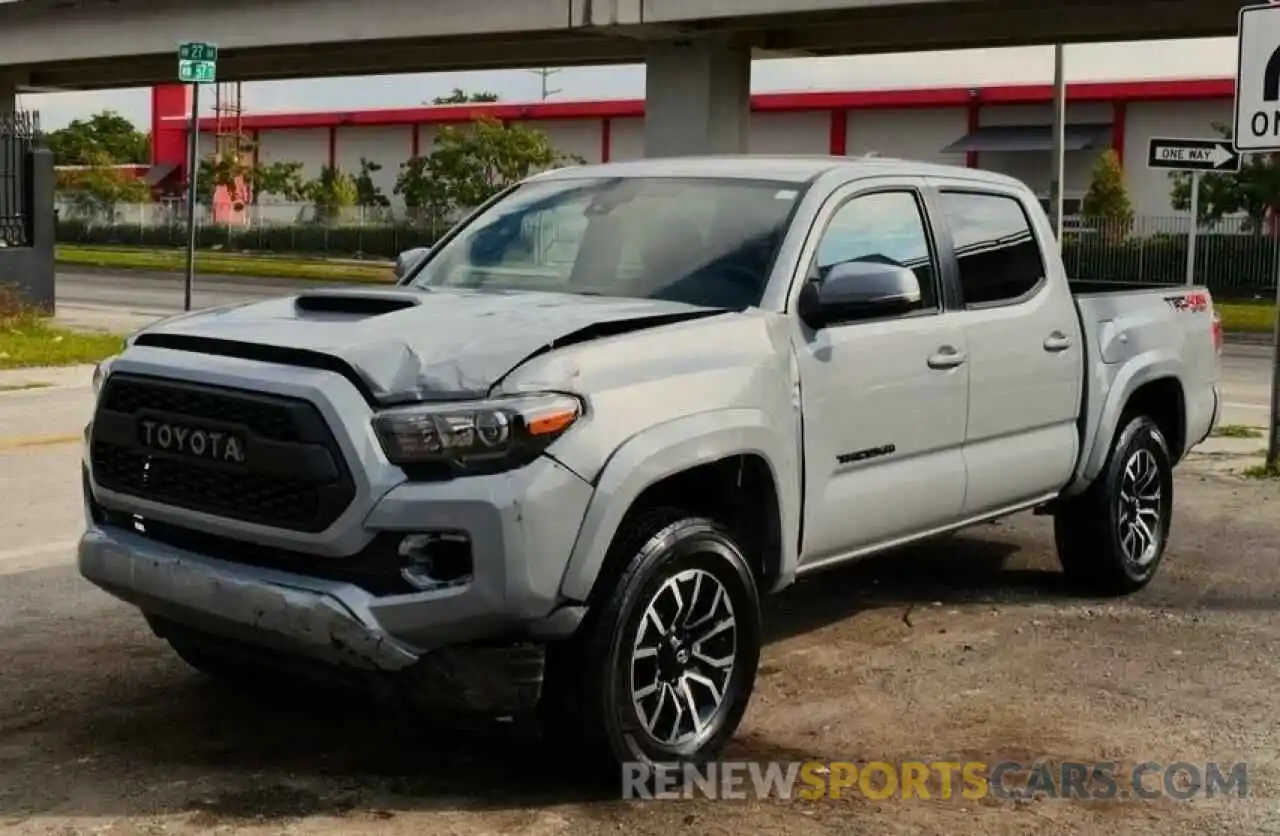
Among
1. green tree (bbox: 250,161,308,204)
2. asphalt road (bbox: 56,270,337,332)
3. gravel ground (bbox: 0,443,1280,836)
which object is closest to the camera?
gravel ground (bbox: 0,443,1280,836)

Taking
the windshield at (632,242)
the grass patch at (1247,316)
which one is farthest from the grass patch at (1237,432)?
the grass patch at (1247,316)

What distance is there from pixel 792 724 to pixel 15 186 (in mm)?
19218

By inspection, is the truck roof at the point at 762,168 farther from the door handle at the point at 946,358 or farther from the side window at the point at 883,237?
A: the door handle at the point at 946,358

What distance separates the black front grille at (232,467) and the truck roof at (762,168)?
2232mm

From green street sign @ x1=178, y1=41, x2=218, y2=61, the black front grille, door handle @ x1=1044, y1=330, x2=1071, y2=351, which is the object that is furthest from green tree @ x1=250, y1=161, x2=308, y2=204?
the black front grille

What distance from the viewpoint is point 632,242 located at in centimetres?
579

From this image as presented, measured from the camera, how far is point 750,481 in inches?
203

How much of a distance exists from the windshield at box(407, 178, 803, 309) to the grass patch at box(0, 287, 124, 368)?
10.2 m

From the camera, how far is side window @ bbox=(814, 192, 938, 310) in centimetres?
574

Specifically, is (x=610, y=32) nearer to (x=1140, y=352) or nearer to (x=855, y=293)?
(x=1140, y=352)

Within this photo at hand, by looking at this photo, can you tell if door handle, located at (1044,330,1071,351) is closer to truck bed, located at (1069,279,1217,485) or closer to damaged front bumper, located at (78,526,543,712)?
truck bed, located at (1069,279,1217,485)

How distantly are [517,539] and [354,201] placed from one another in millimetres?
66850

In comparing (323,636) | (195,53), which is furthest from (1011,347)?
(195,53)

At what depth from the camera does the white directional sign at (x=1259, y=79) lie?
35.8ft
